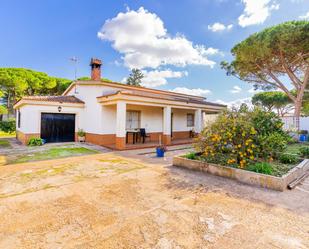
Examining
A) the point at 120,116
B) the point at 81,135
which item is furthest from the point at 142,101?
the point at 81,135

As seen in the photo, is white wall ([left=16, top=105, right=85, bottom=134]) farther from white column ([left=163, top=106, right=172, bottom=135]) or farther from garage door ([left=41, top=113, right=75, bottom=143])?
white column ([left=163, top=106, right=172, bottom=135])

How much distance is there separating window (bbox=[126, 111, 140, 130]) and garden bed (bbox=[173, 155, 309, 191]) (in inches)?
283

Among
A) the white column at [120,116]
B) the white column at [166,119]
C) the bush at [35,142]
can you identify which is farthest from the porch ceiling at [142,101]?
the bush at [35,142]

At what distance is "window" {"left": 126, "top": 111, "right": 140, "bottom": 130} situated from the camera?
13293 mm

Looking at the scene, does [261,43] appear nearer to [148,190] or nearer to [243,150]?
[243,150]

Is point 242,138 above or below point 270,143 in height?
above

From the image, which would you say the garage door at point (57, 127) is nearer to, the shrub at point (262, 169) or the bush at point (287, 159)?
the shrub at point (262, 169)

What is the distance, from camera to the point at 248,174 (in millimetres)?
5121

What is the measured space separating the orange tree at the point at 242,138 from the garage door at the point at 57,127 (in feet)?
34.5

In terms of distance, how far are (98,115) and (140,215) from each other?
9.99 meters

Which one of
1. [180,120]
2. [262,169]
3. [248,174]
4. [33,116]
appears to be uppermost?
[180,120]

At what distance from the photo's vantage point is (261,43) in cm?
1405

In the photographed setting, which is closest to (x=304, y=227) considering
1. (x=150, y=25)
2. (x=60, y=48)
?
(x=150, y=25)

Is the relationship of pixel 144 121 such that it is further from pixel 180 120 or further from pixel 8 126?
pixel 8 126
